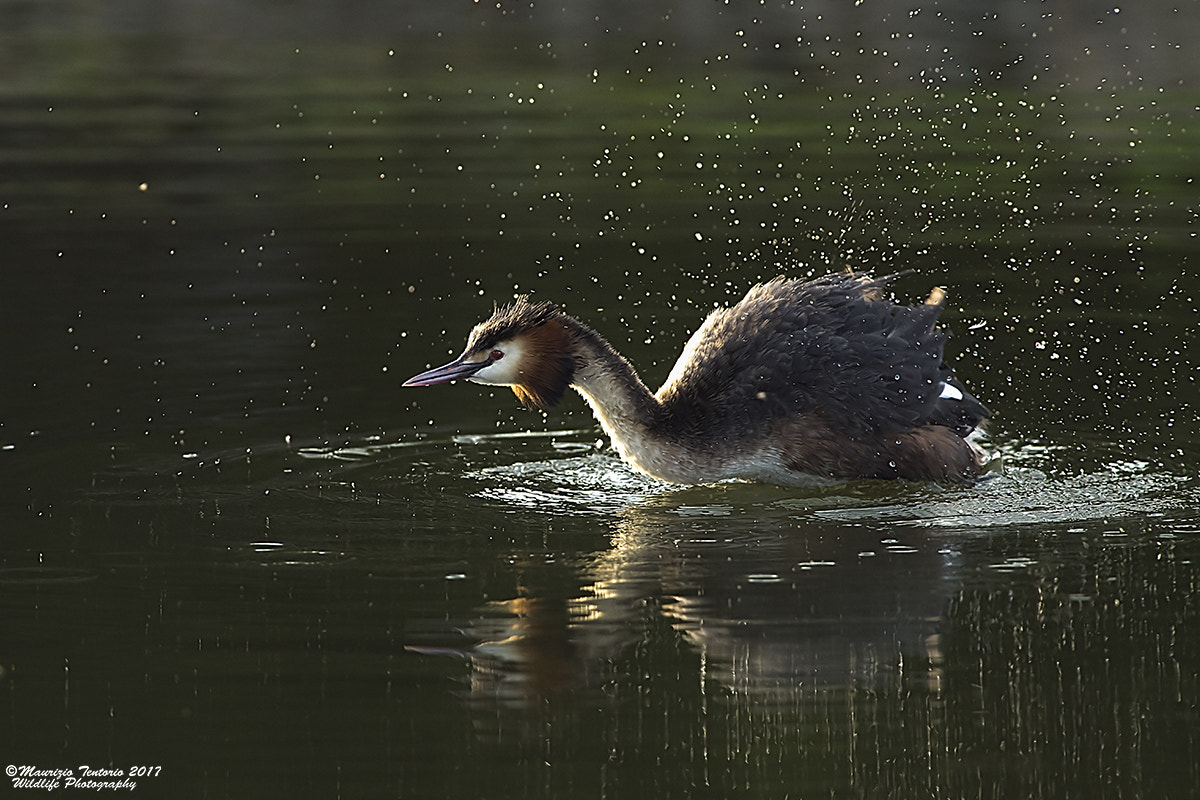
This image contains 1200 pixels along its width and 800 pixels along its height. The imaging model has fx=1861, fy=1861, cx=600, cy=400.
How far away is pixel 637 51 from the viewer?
943 inches

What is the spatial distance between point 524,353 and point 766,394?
1250 millimetres

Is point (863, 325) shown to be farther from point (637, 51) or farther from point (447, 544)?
point (637, 51)

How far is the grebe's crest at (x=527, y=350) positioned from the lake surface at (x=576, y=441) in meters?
0.52

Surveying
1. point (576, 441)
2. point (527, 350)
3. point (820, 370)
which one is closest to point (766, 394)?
point (820, 370)

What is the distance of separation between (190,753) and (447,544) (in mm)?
2488

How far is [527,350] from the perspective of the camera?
945 centimetres

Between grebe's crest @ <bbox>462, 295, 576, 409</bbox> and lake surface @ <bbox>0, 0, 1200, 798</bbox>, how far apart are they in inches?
20.5

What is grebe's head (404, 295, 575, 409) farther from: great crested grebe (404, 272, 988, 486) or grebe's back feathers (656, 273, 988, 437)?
grebe's back feathers (656, 273, 988, 437)

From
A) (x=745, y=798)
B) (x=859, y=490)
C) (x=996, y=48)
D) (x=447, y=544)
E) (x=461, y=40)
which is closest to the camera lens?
(x=745, y=798)

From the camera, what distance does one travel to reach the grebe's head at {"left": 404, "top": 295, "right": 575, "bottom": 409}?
9.38 meters

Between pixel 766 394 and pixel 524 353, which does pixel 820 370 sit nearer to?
pixel 766 394

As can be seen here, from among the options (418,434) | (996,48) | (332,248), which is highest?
(996,48)

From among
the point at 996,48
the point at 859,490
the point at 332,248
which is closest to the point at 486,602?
Answer: the point at 859,490

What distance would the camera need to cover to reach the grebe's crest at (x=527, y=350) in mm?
9391
